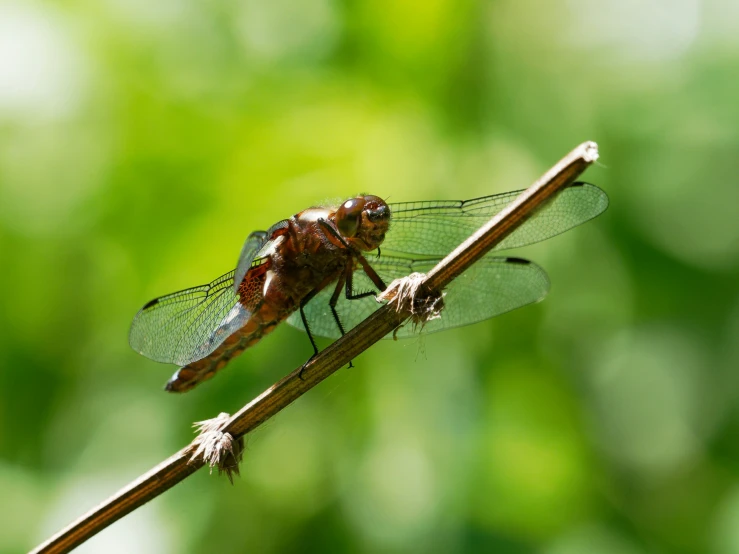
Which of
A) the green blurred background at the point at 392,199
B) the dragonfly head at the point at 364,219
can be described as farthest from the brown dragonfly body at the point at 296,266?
the green blurred background at the point at 392,199

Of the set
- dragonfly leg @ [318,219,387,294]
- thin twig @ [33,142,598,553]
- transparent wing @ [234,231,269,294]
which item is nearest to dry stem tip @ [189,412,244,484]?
thin twig @ [33,142,598,553]

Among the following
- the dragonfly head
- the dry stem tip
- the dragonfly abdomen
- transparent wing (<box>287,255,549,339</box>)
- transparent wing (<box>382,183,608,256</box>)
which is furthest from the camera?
transparent wing (<box>287,255,549,339</box>)

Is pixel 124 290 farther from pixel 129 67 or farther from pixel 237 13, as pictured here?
pixel 237 13

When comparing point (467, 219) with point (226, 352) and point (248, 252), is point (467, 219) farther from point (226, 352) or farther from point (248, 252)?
point (226, 352)

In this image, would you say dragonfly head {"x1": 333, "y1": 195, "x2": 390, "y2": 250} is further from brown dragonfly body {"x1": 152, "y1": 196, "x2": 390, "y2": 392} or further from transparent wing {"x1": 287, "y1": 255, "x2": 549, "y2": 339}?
transparent wing {"x1": 287, "y1": 255, "x2": 549, "y2": 339}

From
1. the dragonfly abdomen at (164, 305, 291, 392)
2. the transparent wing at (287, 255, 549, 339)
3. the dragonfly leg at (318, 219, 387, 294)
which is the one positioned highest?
the dragonfly leg at (318, 219, 387, 294)

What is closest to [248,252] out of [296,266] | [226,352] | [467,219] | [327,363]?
[296,266]
